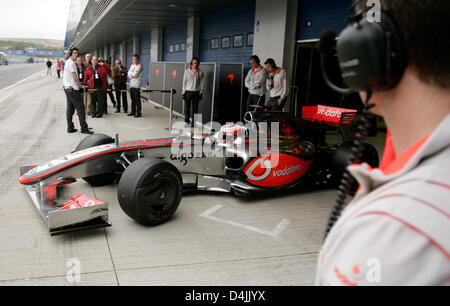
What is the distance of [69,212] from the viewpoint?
332 cm

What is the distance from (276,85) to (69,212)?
612 centimetres

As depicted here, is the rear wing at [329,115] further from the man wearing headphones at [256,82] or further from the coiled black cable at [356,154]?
the coiled black cable at [356,154]

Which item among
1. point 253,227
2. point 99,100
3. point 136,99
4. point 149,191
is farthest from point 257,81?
point 149,191

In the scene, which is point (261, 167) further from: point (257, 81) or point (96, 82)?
point (96, 82)

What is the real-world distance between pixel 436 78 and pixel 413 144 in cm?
13

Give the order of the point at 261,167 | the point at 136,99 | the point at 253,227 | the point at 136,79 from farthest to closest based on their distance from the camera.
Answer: the point at 136,99
the point at 136,79
the point at 261,167
the point at 253,227

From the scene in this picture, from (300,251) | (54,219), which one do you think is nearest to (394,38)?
(300,251)

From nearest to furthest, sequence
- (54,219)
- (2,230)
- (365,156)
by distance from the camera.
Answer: (54,219), (2,230), (365,156)

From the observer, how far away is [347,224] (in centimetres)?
64

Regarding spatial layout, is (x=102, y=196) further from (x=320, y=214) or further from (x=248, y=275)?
(x=320, y=214)

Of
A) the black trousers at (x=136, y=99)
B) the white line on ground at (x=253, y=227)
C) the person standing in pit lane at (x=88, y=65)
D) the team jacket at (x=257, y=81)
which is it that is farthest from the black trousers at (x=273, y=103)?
the person standing in pit lane at (x=88, y=65)

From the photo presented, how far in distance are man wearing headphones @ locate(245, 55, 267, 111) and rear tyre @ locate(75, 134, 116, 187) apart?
490 centimetres

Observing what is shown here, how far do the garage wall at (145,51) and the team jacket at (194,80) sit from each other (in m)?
14.7
